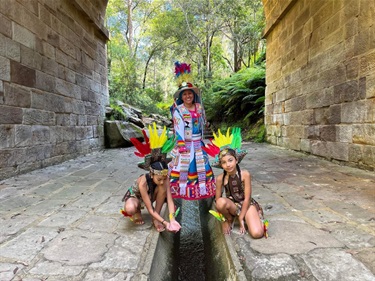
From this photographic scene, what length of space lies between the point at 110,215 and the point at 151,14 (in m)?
18.8

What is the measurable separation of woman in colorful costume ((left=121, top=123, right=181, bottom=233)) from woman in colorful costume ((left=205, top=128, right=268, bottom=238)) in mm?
392

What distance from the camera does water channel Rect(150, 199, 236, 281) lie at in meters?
1.78

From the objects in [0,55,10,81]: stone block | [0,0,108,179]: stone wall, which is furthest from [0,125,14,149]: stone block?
[0,55,10,81]: stone block

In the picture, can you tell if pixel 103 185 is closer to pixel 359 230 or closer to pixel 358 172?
pixel 359 230

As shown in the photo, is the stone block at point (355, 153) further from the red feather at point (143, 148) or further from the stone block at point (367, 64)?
the red feather at point (143, 148)

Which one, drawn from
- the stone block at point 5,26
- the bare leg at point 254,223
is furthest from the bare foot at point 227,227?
the stone block at point 5,26

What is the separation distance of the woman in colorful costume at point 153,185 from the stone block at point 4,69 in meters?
3.20

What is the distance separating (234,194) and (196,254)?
2.46 ft

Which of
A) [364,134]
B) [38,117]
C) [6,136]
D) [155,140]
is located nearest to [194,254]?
[155,140]

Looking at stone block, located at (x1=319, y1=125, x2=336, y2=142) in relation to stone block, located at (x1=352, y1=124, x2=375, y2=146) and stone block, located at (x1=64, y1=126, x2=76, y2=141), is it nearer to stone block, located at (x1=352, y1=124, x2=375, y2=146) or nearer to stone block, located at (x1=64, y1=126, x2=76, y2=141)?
stone block, located at (x1=352, y1=124, x2=375, y2=146)

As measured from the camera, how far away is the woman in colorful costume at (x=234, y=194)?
77.0 inches

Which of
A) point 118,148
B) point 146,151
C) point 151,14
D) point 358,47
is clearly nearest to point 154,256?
point 146,151

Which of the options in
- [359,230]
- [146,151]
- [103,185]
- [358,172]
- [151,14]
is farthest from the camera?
[151,14]

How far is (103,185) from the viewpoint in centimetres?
358
